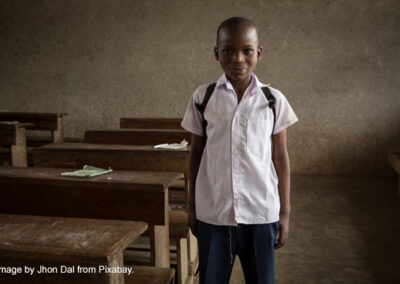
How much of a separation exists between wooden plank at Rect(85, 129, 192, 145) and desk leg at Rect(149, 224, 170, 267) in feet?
5.79

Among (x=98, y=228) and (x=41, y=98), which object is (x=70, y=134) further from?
(x=98, y=228)

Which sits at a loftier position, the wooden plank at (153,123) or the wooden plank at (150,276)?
the wooden plank at (153,123)

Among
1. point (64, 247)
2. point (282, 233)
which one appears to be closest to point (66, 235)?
point (64, 247)

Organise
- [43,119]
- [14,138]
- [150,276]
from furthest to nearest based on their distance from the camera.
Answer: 1. [43,119]
2. [14,138]
3. [150,276]

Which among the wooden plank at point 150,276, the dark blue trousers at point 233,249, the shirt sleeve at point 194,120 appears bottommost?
the wooden plank at point 150,276

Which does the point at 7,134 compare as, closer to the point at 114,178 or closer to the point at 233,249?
the point at 114,178

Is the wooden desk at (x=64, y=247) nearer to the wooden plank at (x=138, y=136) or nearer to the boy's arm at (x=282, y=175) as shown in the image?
the boy's arm at (x=282, y=175)

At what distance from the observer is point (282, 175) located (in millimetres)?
1483

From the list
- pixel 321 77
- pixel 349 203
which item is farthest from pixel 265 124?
pixel 321 77

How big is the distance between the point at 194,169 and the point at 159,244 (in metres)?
0.60

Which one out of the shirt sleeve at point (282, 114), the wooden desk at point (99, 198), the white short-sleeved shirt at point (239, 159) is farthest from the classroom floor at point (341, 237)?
the shirt sleeve at point (282, 114)

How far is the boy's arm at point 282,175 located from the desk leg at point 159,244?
0.64 meters

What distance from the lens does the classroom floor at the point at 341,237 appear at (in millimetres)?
2658

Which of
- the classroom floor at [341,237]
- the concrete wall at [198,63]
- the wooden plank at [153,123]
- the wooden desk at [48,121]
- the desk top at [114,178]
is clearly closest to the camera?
the desk top at [114,178]
